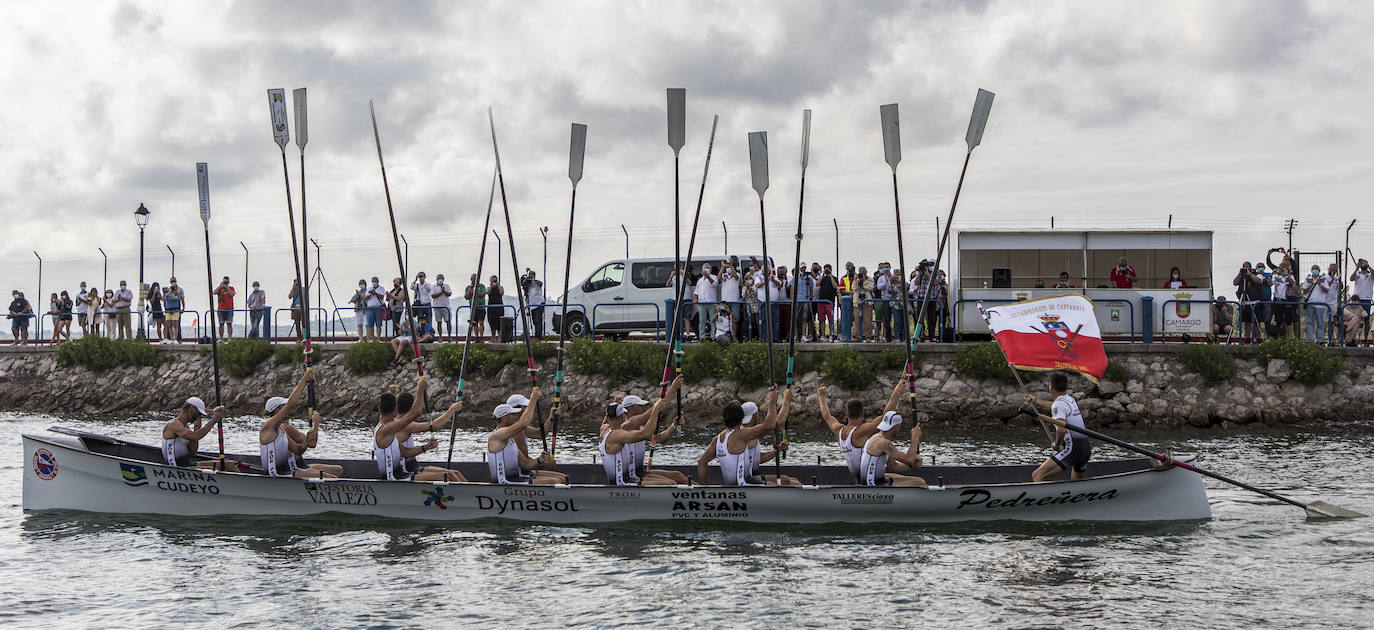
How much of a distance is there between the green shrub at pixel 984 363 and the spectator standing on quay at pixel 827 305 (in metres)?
2.74

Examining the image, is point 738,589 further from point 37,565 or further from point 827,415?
point 37,565

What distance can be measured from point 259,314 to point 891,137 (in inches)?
792

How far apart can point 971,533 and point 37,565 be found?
34.3ft

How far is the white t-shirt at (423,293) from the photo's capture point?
28906mm

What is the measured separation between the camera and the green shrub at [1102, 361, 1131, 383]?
2361cm

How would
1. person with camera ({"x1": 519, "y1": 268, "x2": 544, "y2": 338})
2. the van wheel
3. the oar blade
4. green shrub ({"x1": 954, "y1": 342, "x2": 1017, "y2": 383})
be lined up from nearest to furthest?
the oar blade < green shrub ({"x1": 954, "y1": 342, "x2": 1017, "y2": 383}) < person with camera ({"x1": 519, "y1": 268, "x2": 544, "y2": 338}) < the van wheel

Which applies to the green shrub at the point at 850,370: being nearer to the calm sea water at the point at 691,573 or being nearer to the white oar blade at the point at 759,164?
the white oar blade at the point at 759,164

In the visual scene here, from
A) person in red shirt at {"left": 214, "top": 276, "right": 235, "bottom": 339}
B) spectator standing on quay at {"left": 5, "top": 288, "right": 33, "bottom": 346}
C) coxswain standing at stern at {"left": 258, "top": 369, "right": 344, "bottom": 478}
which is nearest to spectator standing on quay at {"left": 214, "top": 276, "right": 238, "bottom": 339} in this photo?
person in red shirt at {"left": 214, "top": 276, "right": 235, "bottom": 339}

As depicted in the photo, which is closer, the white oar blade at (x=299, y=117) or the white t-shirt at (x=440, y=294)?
the white oar blade at (x=299, y=117)

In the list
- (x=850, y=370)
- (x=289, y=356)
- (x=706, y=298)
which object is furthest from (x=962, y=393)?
(x=289, y=356)

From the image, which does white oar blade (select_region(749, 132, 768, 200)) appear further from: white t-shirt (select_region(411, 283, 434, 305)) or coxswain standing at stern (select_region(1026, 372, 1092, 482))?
white t-shirt (select_region(411, 283, 434, 305))

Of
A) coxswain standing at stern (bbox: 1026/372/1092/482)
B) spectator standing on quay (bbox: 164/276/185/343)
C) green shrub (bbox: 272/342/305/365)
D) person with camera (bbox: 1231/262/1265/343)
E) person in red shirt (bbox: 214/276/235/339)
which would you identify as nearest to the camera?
coxswain standing at stern (bbox: 1026/372/1092/482)

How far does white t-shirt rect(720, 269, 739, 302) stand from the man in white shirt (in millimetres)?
227

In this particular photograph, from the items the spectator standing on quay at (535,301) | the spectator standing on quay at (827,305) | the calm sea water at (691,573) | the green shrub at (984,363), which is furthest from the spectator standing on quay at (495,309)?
the calm sea water at (691,573)
